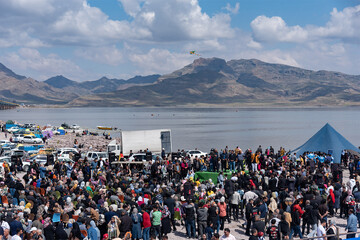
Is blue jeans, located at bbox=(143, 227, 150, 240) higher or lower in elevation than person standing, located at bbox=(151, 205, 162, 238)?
lower

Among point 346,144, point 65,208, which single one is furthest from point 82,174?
point 346,144

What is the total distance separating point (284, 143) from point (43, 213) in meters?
64.3

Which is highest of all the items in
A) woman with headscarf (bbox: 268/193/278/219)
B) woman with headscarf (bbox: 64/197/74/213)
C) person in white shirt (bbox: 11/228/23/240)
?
woman with headscarf (bbox: 64/197/74/213)

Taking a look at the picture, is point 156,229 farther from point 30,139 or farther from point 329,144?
point 30,139

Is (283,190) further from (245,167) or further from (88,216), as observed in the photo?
(245,167)

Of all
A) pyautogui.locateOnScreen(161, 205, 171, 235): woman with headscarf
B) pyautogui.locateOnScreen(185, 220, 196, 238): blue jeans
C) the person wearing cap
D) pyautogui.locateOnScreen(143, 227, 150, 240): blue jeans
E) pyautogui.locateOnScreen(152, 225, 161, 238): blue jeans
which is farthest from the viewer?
pyautogui.locateOnScreen(185, 220, 196, 238): blue jeans

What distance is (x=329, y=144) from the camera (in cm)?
2955

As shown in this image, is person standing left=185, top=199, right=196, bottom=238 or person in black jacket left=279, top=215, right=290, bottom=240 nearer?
person in black jacket left=279, top=215, right=290, bottom=240

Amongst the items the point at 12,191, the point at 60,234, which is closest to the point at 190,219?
the point at 60,234

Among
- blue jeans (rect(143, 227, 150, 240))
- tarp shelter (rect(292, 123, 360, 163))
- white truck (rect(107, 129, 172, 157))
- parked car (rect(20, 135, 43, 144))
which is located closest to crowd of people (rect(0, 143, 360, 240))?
blue jeans (rect(143, 227, 150, 240))

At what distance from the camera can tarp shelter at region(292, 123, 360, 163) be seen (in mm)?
29203

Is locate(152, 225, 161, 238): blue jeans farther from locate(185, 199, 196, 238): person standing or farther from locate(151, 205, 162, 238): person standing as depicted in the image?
locate(185, 199, 196, 238): person standing

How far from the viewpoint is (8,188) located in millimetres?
17547

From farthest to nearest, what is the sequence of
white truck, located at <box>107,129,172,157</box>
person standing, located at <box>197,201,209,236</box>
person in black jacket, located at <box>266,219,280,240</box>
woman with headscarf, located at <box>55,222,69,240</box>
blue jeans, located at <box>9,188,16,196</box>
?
white truck, located at <box>107,129,172,157</box> → blue jeans, located at <box>9,188,16,196</box> → person standing, located at <box>197,201,209,236</box> → person in black jacket, located at <box>266,219,280,240</box> → woman with headscarf, located at <box>55,222,69,240</box>
